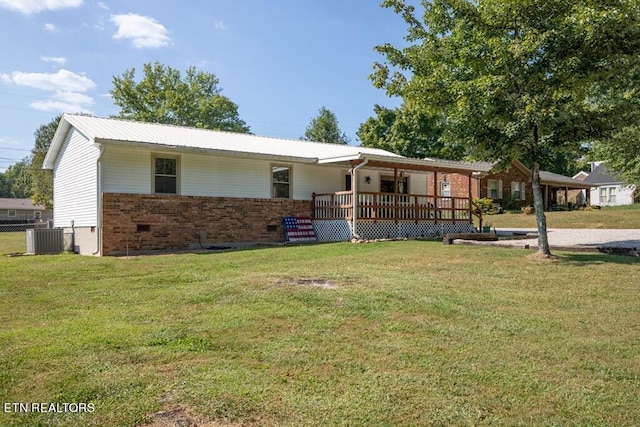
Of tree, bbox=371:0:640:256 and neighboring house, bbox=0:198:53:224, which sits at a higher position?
tree, bbox=371:0:640:256

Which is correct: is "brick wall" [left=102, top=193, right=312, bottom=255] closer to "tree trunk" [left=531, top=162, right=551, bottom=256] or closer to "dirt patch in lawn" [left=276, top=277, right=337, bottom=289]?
"dirt patch in lawn" [left=276, top=277, right=337, bottom=289]

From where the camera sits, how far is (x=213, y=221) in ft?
51.7

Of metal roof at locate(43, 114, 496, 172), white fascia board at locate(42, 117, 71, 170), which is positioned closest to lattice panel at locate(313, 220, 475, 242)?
metal roof at locate(43, 114, 496, 172)

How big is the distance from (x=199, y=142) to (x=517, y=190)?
25581 mm

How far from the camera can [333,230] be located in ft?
56.7

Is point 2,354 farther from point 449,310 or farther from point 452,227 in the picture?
point 452,227

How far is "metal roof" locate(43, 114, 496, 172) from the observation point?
14547 mm

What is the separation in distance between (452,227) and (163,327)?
1613cm

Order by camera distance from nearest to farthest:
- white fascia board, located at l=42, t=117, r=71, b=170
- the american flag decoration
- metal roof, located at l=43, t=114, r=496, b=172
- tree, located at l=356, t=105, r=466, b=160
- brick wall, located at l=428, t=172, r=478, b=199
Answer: metal roof, located at l=43, t=114, r=496, b=172
white fascia board, located at l=42, t=117, r=71, b=170
the american flag decoration
brick wall, located at l=428, t=172, r=478, b=199
tree, located at l=356, t=105, r=466, b=160

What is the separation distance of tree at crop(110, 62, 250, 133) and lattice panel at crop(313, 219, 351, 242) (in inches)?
1046

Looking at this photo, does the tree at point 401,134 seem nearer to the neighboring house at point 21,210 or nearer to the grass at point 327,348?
the grass at point 327,348

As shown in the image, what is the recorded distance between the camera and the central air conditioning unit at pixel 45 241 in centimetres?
1515

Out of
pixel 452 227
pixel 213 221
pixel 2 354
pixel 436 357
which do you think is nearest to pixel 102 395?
pixel 2 354

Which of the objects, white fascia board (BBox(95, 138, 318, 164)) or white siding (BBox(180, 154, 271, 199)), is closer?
white fascia board (BBox(95, 138, 318, 164))
